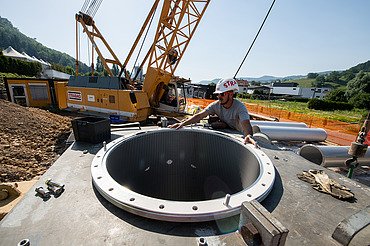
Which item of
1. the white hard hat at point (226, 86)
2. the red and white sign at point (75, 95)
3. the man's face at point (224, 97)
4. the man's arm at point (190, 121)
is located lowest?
the red and white sign at point (75, 95)

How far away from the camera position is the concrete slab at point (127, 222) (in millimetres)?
965

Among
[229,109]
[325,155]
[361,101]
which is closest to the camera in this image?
[229,109]

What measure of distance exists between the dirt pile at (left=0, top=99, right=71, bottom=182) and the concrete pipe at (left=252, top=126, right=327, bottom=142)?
5.59 metres

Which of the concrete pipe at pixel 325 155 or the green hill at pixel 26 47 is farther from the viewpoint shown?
the green hill at pixel 26 47

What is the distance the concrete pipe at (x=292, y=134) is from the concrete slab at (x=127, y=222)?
12.3ft

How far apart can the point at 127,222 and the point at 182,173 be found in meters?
2.05

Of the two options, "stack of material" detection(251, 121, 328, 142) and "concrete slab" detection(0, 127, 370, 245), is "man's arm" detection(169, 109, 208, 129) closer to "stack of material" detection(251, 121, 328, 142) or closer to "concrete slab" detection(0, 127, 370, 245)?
"concrete slab" detection(0, 127, 370, 245)

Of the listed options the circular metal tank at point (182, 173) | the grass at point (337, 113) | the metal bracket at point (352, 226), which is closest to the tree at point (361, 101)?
the grass at point (337, 113)

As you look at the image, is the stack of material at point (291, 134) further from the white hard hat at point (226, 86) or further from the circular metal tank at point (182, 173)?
the circular metal tank at point (182, 173)

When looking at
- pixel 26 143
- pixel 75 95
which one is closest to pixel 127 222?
pixel 26 143

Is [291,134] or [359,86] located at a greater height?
[359,86]

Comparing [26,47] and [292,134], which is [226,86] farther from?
[26,47]

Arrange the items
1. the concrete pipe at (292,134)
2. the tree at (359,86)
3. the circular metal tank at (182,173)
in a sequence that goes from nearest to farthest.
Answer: the circular metal tank at (182,173) < the concrete pipe at (292,134) < the tree at (359,86)

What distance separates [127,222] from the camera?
3.51ft
